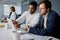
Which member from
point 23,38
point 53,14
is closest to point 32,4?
point 53,14

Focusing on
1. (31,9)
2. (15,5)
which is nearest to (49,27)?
(31,9)

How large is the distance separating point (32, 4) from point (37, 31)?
96cm

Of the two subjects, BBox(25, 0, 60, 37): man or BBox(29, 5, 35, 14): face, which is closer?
BBox(25, 0, 60, 37): man

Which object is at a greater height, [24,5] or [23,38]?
[24,5]

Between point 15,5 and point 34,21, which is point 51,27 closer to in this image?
point 34,21

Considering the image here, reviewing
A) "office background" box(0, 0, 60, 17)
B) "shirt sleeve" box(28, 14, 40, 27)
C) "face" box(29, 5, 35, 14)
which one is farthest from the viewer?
"office background" box(0, 0, 60, 17)

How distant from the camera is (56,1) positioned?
5.69 metres

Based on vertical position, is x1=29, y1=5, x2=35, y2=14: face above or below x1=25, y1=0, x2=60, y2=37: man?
above

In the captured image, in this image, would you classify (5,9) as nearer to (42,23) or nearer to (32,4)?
(32,4)

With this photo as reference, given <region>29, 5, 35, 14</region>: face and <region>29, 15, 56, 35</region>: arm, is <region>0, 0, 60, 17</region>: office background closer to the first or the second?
<region>29, 5, 35, 14</region>: face

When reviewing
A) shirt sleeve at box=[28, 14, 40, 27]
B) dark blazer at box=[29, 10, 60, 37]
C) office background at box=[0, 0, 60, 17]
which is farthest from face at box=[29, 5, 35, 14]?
office background at box=[0, 0, 60, 17]

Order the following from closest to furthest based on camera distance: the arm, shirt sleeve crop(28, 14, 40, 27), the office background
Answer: the arm
shirt sleeve crop(28, 14, 40, 27)
the office background

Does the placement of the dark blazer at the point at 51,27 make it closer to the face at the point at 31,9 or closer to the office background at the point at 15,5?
the face at the point at 31,9

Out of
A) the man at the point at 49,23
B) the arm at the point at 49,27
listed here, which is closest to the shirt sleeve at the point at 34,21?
the man at the point at 49,23
